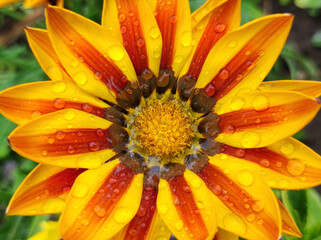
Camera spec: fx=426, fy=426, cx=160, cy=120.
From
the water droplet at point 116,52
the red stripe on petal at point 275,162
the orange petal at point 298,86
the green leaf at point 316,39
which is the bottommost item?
the red stripe on petal at point 275,162

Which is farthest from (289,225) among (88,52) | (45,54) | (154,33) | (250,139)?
(45,54)

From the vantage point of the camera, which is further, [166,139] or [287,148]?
[166,139]

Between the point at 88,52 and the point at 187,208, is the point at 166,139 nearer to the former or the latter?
the point at 187,208

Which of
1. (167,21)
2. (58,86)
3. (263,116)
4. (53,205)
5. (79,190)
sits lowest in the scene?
(53,205)

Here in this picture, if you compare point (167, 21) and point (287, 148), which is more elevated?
point (167, 21)

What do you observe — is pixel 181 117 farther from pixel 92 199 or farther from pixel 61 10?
pixel 61 10

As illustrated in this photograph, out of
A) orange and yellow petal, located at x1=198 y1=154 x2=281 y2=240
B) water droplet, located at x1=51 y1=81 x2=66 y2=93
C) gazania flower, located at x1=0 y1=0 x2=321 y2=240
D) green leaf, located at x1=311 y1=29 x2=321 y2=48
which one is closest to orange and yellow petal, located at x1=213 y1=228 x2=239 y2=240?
gazania flower, located at x1=0 y1=0 x2=321 y2=240

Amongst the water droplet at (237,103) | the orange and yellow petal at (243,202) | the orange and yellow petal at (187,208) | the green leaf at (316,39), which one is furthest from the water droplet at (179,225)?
the green leaf at (316,39)

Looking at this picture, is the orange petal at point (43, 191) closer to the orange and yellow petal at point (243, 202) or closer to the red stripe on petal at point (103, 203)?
the red stripe on petal at point (103, 203)
